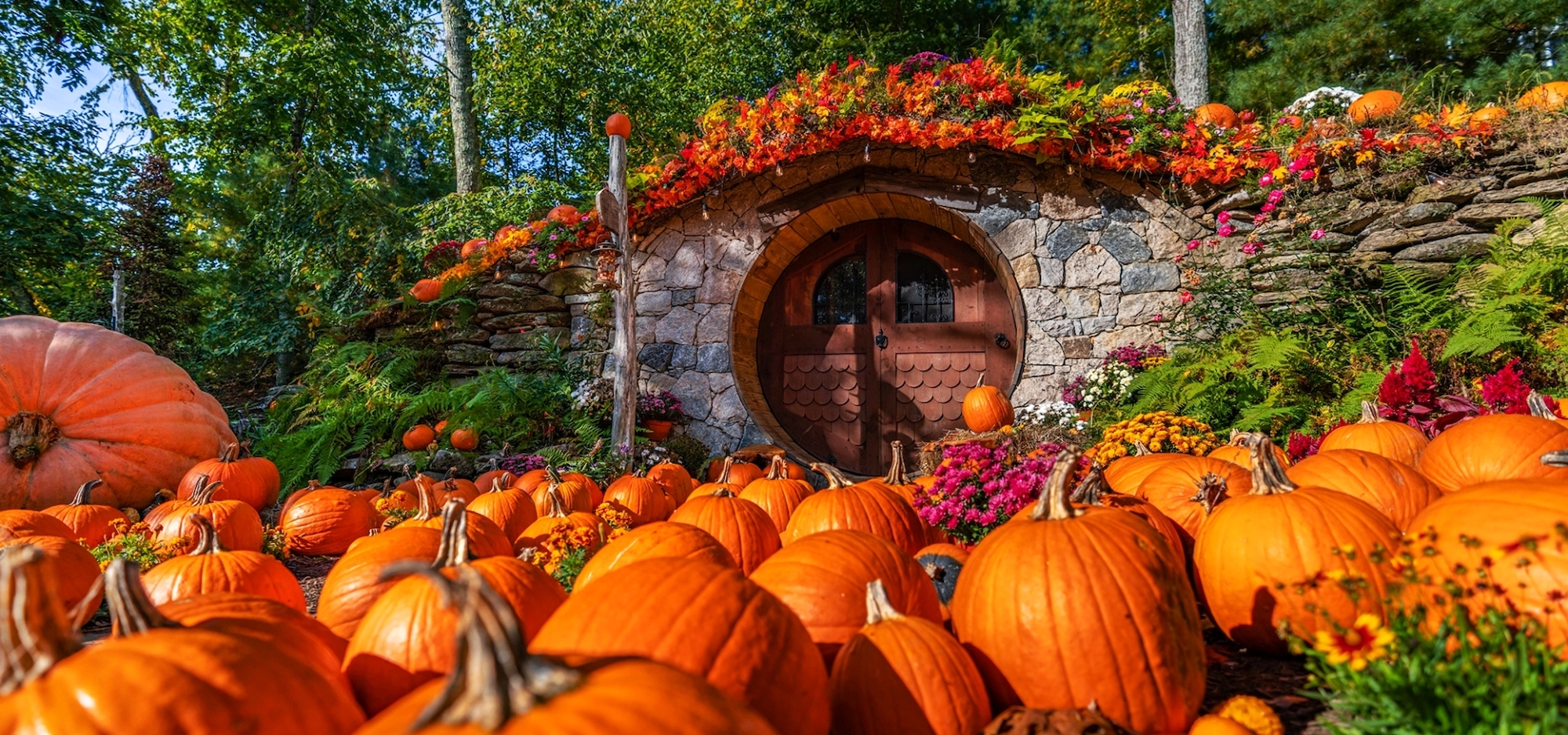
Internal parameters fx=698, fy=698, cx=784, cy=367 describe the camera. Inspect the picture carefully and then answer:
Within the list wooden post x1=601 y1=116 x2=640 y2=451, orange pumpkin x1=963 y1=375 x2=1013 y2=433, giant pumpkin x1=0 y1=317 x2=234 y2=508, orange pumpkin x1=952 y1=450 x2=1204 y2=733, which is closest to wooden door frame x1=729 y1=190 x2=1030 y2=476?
orange pumpkin x1=963 y1=375 x2=1013 y2=433

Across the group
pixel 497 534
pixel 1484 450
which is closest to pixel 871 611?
pixel 497 534

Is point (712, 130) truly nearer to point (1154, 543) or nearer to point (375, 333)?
point (375, 333)

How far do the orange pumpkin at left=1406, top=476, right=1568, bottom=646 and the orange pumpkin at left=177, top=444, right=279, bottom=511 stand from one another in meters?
4.92

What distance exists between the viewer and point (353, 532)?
3.62m

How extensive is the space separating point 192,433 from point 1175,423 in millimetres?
5845

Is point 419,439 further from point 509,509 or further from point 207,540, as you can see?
point 207,540

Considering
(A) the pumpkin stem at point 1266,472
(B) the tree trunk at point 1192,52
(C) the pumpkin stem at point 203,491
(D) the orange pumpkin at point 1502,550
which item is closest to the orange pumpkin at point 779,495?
(A) the pumpkin stem at point 1266,472

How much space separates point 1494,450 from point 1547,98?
466cm

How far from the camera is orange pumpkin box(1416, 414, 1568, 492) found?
2.06 m

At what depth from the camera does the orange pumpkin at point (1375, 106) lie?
520 cm

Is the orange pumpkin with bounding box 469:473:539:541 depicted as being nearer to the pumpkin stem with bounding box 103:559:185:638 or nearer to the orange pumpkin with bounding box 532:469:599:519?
the orange pumpkin with bounding box 532:469:599:519

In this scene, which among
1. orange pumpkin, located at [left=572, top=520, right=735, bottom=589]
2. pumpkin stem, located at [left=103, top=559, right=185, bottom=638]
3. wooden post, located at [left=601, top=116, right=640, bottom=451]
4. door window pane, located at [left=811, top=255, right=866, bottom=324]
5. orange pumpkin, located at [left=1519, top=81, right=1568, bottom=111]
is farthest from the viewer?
door window pane, located at [left=811, top=255, right=866, bottom=324]

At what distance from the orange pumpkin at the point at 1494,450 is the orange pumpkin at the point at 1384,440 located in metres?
0.30

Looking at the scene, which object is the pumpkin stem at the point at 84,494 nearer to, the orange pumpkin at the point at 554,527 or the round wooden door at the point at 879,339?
the orange pumpkin at the point at 554,527
